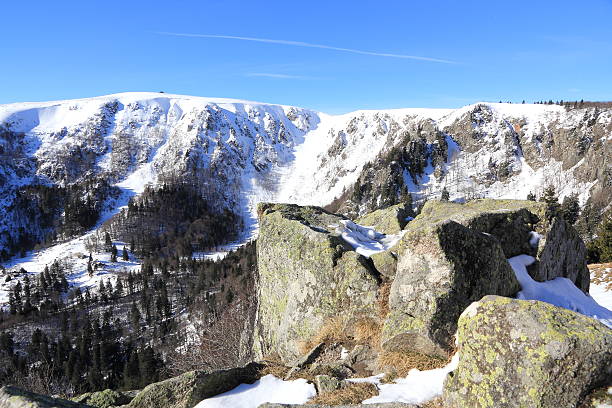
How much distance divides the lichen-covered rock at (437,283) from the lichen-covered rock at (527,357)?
246 cm

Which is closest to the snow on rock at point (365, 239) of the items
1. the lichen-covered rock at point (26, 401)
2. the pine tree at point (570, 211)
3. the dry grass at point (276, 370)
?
the dry grass at point (276, 370)

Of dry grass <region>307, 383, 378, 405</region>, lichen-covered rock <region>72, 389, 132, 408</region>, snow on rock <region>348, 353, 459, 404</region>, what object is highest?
snow on rock <region>348, 353, 459, 404</region>

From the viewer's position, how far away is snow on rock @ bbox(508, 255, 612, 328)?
1295 centimetres

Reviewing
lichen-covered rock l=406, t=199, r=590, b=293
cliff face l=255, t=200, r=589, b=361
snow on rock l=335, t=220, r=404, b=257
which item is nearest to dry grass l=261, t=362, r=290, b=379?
cliff face l=255, t=200, r=589, b=361

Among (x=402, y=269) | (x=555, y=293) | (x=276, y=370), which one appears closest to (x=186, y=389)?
(x=276, y=370)

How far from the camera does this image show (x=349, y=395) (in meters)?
8.18

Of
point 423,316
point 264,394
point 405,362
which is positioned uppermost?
point 423,316

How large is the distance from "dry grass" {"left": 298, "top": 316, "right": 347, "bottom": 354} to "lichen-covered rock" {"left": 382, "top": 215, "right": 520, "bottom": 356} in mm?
2391

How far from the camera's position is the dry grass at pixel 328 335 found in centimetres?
1236

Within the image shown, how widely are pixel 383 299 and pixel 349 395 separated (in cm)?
441

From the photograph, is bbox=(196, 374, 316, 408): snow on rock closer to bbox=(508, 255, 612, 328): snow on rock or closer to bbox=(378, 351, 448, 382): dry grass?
bbox=(378, 351, 448, 382): dry grass

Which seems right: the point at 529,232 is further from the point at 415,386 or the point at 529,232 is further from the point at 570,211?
the point at 570,211

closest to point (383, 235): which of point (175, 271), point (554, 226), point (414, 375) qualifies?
point (554, 226)

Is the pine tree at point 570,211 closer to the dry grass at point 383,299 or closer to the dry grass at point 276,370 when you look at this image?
the dry grass at point 383,299
